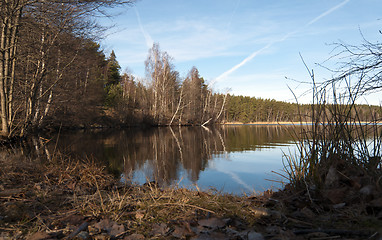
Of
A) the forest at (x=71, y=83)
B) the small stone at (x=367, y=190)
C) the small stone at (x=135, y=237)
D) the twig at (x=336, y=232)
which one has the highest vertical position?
the forest at (x=71, y=83)

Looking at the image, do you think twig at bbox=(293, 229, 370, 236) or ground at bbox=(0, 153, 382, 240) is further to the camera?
ground at bbox=(0, 153, 382, 240)

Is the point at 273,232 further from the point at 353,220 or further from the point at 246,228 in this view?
the point at 353,220

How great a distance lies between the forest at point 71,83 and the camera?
8.13m

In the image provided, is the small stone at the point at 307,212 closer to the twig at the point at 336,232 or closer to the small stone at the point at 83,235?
the twig at the point at 336,232

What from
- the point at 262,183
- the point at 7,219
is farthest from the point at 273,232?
the point at 262,183

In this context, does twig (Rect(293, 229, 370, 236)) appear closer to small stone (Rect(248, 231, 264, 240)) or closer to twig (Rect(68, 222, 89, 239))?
small stone (Rect(248, 231, 264, 240))

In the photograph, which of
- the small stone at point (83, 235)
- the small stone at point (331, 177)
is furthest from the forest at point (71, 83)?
the small stone at point (83, 235)

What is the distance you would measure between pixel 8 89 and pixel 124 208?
34.6 feet

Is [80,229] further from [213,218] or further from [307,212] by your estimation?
[307,212]

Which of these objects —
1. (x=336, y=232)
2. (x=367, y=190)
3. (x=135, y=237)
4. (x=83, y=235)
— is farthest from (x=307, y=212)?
Result: (x=83, y=235)

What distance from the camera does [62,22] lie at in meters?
8.48

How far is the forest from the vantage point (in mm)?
8133

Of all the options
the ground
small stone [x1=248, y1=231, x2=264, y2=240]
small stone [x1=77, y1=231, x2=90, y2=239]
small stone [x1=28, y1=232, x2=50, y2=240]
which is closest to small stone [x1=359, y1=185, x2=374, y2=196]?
the ground

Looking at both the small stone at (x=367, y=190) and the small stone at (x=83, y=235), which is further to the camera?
the small stone at (x=367, y=190)
